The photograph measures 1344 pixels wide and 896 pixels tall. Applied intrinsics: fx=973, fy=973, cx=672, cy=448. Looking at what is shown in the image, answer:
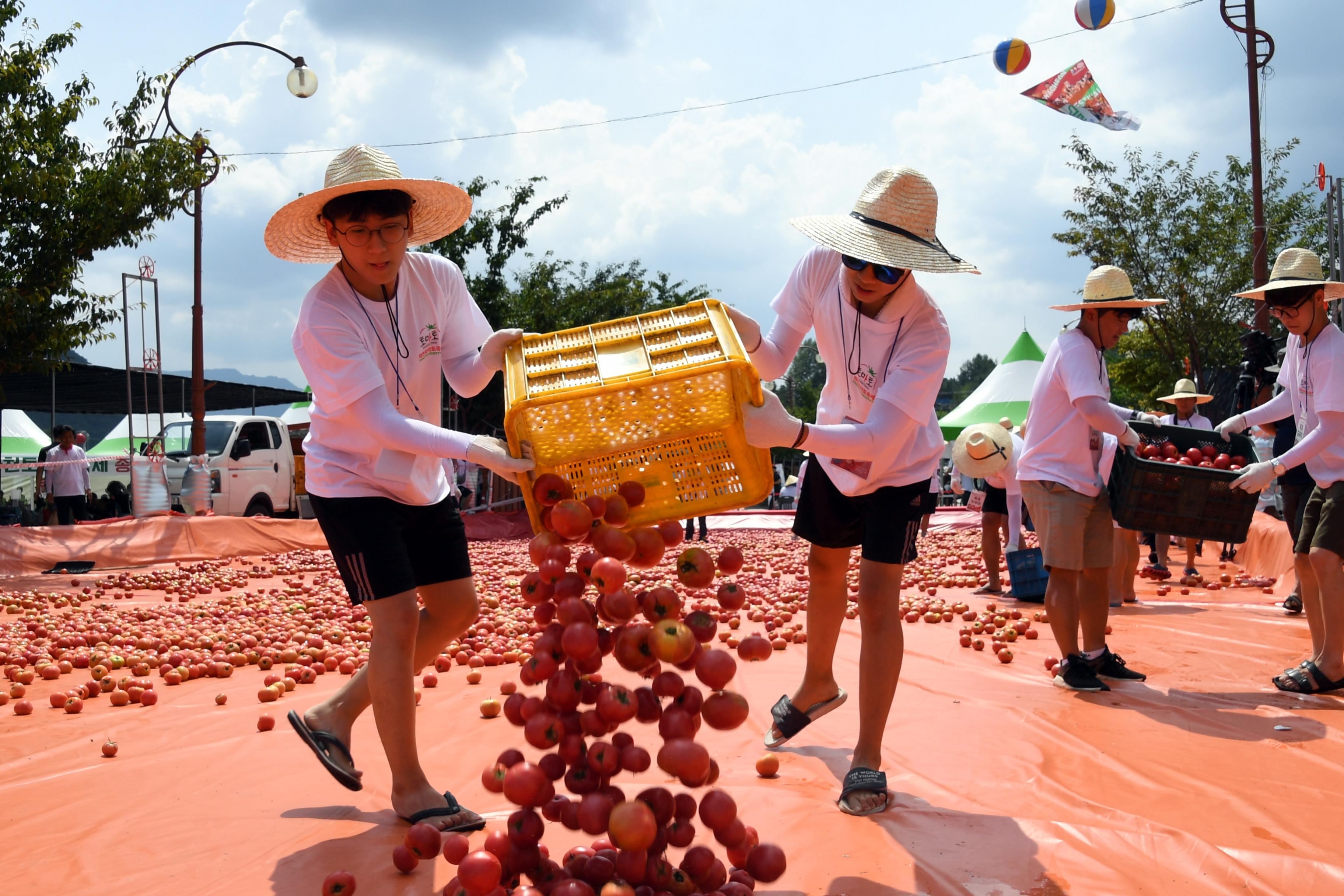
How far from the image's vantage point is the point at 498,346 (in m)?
2.88

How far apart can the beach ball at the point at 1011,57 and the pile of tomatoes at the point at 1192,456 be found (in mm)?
9574

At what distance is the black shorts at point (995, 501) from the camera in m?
8.66

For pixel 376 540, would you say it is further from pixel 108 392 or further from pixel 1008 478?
pixel 108 392

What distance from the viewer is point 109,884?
2709mm

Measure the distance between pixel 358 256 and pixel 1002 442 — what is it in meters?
7.01

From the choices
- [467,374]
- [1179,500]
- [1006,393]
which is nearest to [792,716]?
[467,374]

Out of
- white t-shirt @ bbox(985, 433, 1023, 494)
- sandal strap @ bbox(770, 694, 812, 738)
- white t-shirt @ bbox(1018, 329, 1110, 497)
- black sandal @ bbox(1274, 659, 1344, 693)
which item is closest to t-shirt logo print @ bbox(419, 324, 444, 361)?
sandal strap @ bbox(770, 694, 812, 738)

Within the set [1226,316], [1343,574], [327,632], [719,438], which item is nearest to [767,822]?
[719,438]

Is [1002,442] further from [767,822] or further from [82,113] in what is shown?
[82,113]

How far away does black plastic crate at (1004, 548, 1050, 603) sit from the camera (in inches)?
319

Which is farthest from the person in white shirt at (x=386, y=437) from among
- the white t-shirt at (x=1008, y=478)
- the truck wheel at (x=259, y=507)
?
the truck wheel at (x=259, y=507)

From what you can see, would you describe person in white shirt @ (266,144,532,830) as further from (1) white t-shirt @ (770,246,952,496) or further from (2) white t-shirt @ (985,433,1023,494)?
(2) white t-shirt @ (985,433,1023,494)

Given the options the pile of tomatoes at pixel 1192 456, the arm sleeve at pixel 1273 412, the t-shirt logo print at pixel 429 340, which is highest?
the t-shirt logo print at pixel 429 340

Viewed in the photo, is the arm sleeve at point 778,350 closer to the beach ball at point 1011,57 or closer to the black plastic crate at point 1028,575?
the black plastic crate at point 1028,575
